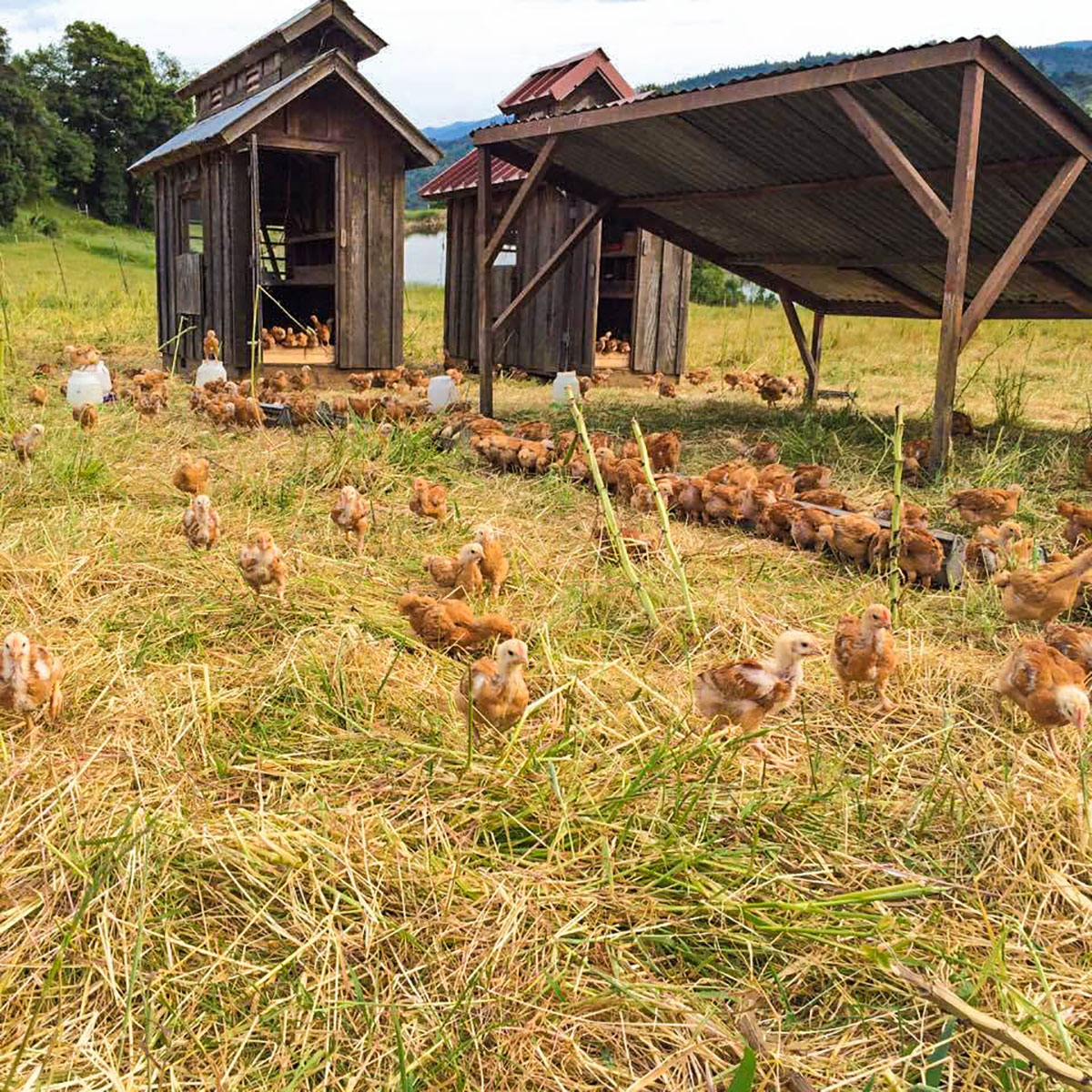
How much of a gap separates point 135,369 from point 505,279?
17.7 ft

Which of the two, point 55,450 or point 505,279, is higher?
point 505,279

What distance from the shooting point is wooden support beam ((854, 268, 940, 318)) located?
33.3 feet

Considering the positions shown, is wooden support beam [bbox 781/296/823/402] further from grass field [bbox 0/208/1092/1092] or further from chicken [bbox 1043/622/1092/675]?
chicken [bbox 1043/622/1092/675]

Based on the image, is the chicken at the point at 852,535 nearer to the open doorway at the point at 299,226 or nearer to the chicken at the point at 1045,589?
the chicken at the point at 1045,589

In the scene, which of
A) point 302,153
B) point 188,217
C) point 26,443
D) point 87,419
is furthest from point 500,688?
point 188,217

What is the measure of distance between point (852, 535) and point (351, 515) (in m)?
2.32

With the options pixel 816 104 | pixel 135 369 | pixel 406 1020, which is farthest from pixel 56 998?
pixel 135 369

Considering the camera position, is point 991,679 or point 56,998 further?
point 991,679

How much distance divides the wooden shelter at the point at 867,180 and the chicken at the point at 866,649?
351 centimetres

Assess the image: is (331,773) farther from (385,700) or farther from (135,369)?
(135,369)

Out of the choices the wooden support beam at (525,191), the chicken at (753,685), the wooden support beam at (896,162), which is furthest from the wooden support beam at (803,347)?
the chicken at (753,685)

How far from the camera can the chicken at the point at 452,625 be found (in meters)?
3.46

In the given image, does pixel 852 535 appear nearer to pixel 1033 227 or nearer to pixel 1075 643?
pixel 1075 643

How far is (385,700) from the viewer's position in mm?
3092
